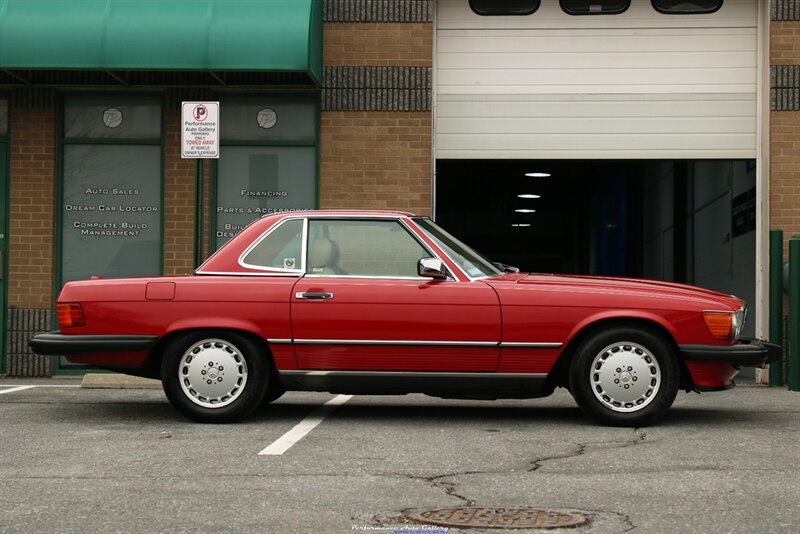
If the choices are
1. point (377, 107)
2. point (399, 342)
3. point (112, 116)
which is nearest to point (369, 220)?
point (399, 342)

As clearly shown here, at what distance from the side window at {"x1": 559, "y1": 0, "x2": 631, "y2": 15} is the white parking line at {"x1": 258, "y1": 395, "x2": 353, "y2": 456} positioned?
579 cm

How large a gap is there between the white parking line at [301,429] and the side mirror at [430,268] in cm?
123

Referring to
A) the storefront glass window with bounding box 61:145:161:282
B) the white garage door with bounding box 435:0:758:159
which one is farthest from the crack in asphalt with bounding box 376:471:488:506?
the storefront glass window with bounding box 61:145:161:282

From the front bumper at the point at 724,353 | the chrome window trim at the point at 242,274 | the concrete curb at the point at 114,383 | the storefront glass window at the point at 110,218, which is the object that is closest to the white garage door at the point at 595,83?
the storefront glass window at the point at 110,218

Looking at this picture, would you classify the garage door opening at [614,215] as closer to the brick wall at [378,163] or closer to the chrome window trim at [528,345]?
the brick wall at [378,163]

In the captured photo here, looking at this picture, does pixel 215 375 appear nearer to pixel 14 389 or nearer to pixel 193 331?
pixel 193 331

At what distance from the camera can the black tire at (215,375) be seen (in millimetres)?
8305

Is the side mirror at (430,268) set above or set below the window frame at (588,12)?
below

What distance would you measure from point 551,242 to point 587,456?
32.9 m

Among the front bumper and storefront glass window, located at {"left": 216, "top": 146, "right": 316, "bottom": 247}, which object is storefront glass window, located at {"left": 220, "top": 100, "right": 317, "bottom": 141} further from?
the front bumper

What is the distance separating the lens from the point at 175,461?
22.0 ft

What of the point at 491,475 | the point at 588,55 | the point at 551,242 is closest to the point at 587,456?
the point at 491,475

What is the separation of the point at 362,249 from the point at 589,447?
2.18 m

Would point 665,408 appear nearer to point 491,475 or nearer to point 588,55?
point 491,475
